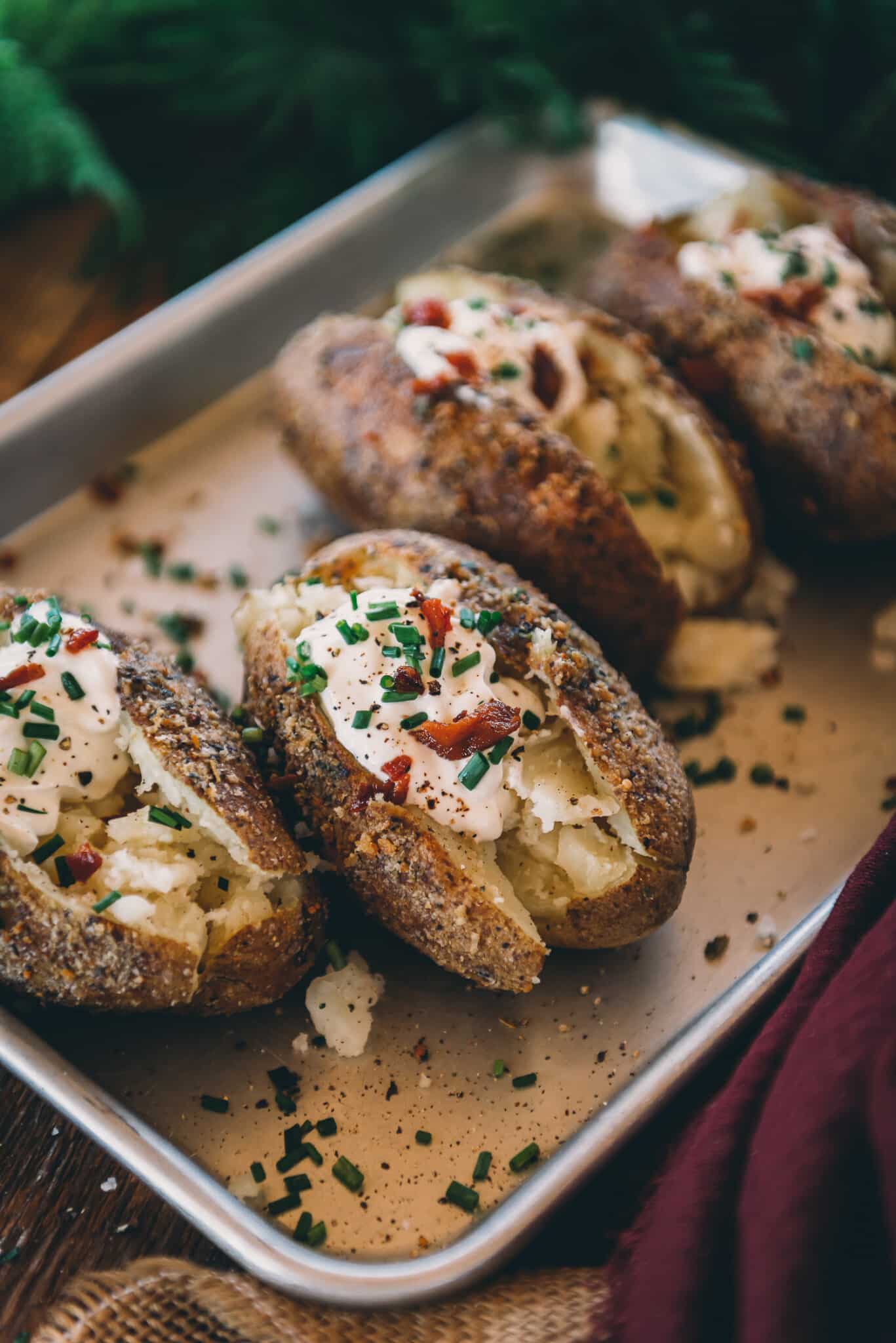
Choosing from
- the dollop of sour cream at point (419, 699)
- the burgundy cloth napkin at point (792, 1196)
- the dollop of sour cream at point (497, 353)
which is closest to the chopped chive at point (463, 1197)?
the burgundy cloth napkin at point (792, 1196)

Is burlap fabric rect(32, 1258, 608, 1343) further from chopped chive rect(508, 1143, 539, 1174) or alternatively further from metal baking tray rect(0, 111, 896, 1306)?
chopped chive rect(508, 1143, 539, 1174)

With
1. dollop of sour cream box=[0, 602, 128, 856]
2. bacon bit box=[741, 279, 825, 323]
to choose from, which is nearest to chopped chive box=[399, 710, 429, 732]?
dollop of sour cream box=[0, 602, 128, 856]

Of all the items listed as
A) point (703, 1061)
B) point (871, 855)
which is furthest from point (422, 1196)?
point (871, 855)

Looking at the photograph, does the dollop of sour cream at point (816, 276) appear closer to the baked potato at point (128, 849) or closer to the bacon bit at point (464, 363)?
the bacon bit at point (464, 363)

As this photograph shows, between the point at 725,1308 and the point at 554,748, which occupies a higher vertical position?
the point at 554,748

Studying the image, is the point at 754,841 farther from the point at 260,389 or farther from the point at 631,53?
the point at 631,53

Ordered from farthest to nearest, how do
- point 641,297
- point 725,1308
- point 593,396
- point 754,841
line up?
1. point 641,297
2. point 593,396
3. point 754,841
4. point 725,1308

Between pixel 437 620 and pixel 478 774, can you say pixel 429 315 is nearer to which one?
pixel 437 620

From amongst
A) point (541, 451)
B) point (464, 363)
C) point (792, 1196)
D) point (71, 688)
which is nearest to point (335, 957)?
point (71, 688)
